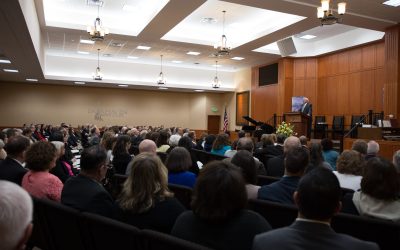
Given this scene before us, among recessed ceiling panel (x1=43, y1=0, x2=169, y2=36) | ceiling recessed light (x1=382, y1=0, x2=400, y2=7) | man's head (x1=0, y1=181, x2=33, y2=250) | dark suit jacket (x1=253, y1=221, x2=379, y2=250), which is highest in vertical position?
recessed ceiling panel (x1=43, y1=0, x2=169, y2=36)

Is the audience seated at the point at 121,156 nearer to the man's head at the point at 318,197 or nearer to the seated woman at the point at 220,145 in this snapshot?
the seated woman at the point at 220,145

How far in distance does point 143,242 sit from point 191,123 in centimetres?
2024

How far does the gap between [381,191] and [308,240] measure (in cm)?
113

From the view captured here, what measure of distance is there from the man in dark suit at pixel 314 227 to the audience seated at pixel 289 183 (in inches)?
46.5

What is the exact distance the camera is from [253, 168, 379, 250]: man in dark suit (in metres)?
1.49

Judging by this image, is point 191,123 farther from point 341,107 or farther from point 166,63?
point 341,107

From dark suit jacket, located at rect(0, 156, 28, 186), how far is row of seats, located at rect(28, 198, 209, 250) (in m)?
0.83

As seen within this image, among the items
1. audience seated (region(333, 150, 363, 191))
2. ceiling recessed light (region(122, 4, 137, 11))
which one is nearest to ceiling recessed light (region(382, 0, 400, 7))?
audience seated (region(333, 150, 363, 191))

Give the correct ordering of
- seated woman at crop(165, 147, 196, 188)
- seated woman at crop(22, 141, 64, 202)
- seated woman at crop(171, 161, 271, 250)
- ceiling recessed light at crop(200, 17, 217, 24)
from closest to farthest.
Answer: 1. seated woman at crop(171, 161, 271, 250)
2. seated woman at crop(22, 141, 64, 202)
3. seated woman at crop(165, 147, 196, 188)
4. ceiling recessed light at crop(200, 17, 217, 24)

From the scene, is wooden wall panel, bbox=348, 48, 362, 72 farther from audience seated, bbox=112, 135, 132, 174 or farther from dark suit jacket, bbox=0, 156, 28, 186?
dark suit jacket, bbox=0, 156, 28, 186

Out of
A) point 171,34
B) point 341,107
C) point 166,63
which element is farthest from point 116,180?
point 166,63

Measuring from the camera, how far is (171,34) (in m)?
12.4

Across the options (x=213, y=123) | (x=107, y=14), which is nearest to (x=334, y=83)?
(x=213, y=123)

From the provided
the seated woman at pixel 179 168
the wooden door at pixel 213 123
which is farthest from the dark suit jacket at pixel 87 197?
the wooden door at pixel 213 123
